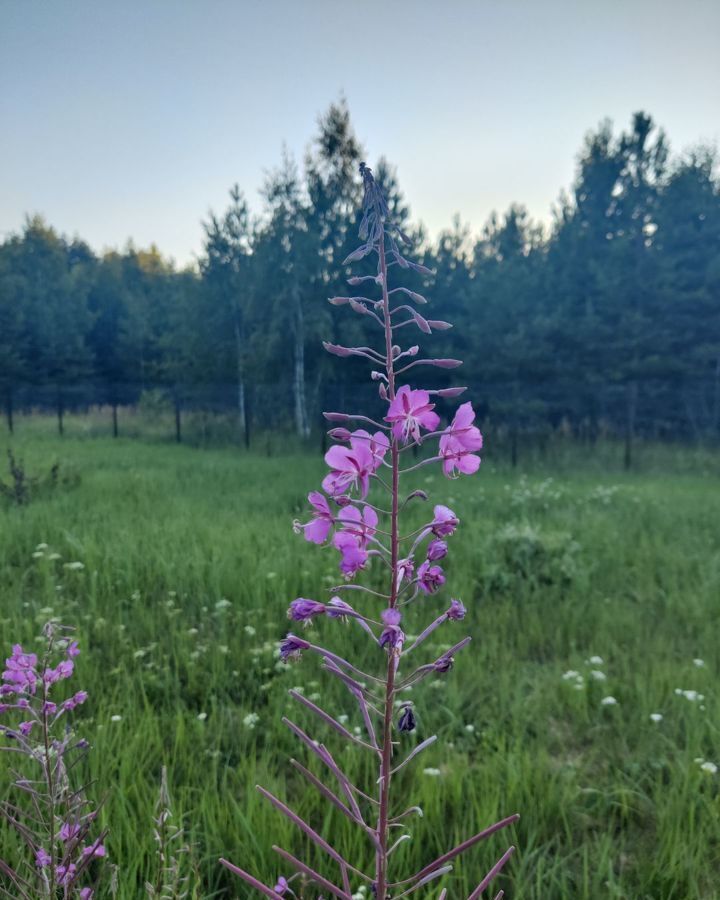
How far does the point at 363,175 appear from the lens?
116 centimetres

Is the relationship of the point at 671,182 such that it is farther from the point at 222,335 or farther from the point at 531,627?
the point at 531,627

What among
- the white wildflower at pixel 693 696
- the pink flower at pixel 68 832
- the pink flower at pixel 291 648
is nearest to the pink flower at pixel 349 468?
the pink flower at pixel 291 648

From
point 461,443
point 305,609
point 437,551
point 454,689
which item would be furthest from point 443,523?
point 454,689

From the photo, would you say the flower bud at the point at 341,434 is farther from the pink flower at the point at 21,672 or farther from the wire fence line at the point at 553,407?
the wire fence line at the point at 553,407

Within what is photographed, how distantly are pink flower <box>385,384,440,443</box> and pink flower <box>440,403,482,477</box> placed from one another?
5cm

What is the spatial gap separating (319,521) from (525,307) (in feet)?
71.3

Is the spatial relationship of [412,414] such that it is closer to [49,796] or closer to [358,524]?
[358,524]

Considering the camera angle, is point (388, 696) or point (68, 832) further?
point (68, 832)

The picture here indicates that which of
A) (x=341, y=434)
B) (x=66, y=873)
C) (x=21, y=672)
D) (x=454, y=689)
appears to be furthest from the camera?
(x=454, y=689)

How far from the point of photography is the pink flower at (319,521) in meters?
1.09

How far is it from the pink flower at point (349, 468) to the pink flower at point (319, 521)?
0.03m

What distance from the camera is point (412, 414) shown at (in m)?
1.05

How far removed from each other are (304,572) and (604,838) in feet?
9.81

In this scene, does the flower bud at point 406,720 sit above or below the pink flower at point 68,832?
above
